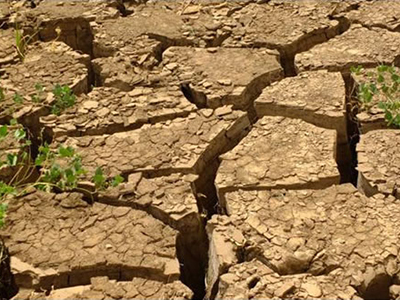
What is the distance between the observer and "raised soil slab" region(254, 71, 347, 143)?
119 inches

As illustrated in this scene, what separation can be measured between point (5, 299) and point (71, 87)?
1.17 m

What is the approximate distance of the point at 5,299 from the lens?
2.51m

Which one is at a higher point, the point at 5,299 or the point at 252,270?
the point at 252,270

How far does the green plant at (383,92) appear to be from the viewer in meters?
3.02

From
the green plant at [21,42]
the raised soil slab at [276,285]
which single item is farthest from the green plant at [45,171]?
the green plant at [21,42]

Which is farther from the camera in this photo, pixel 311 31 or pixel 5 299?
pixel 311 31

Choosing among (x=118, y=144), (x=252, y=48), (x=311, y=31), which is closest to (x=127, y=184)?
(x=118, y=144)

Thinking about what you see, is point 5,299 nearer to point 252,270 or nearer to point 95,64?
point 252,270

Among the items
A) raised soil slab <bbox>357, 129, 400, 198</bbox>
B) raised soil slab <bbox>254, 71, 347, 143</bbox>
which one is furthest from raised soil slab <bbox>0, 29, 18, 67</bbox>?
raised soil slab <bbox>357, 129, 400, 198</bbox>

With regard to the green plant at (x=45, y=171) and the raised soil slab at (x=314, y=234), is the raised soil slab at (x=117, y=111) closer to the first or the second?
the green plant at (x=45, y=171)

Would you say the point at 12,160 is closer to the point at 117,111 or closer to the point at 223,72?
the point at 117,111

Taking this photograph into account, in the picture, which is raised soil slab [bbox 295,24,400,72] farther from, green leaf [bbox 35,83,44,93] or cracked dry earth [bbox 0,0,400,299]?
green leaf [bbox 35,83,44,93]

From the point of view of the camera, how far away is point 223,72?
338 cm

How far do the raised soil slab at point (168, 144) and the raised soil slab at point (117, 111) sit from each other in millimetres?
52
